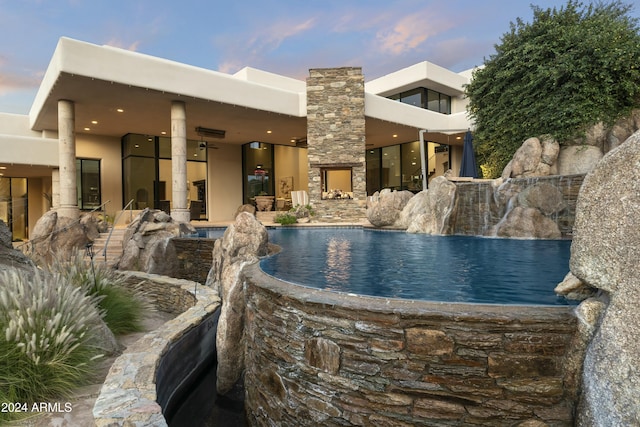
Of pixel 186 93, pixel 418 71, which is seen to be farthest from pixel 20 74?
pixel 418 71

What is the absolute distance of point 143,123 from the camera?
1595 cm

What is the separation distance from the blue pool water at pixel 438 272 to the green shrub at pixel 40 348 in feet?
6.08

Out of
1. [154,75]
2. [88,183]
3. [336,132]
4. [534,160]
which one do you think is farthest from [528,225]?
[88,183]

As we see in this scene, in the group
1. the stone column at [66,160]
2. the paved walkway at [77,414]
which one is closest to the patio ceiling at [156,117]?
the stone column at [66,160]

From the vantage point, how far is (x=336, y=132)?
1625 centimetres

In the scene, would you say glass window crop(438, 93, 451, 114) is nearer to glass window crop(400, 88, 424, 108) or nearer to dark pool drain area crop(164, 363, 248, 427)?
glass window crop(400, 88, 424, 108)

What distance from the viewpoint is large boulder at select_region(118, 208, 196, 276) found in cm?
848

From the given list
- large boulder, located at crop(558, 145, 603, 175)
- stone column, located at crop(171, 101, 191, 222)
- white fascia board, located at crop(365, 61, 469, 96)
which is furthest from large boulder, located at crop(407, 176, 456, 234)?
white fascia board, located at crop(365, 61, 469, 96)

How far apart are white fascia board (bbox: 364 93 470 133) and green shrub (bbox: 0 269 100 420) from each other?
15.2 metres

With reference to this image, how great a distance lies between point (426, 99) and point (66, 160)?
19.5m

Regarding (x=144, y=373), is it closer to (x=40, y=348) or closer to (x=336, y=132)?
(x=40, y=348)

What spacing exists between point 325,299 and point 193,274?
6365 millimetres

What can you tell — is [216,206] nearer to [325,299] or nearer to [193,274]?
[193,274]

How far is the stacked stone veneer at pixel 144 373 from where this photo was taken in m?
2.18
